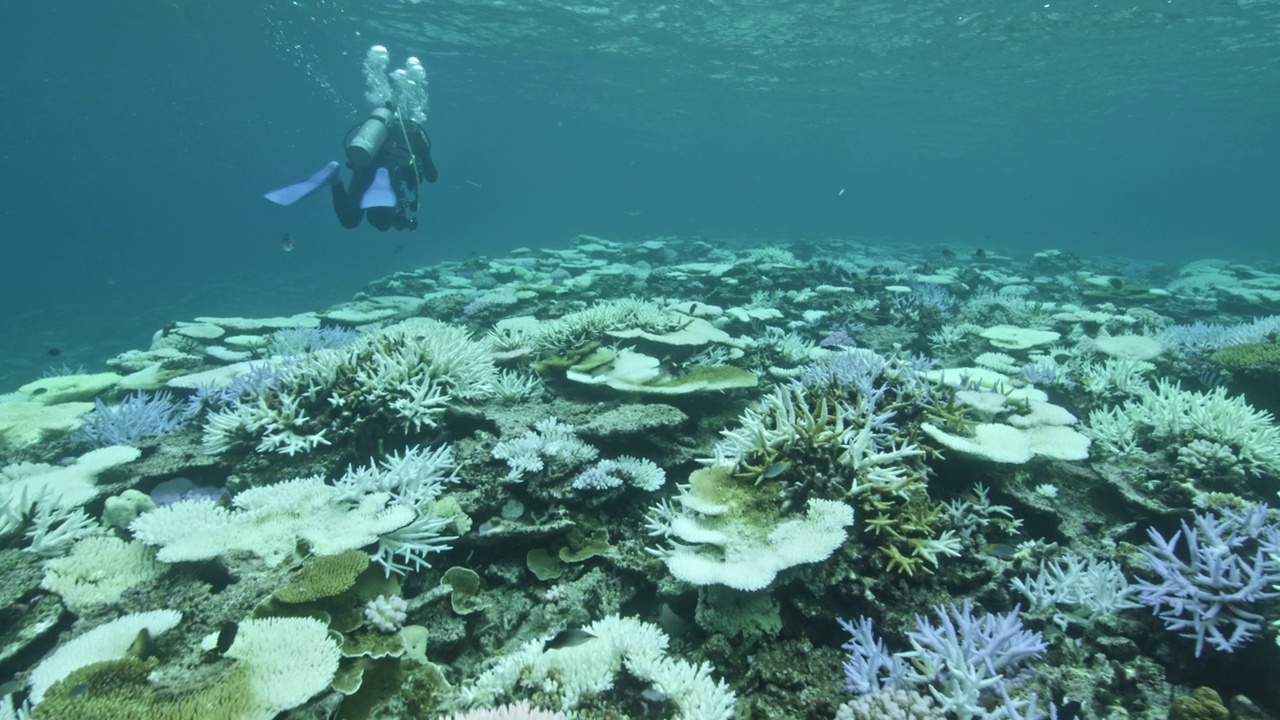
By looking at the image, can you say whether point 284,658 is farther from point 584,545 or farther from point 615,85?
point 615,85

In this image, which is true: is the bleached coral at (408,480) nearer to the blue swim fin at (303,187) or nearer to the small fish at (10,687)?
the small fish at (10,687)

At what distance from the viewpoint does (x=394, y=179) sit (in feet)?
42.8

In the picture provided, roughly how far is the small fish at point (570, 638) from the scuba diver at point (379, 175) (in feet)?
34.8

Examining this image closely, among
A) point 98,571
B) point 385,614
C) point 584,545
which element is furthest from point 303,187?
point 385,614

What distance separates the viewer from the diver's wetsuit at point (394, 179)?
12477 millimetres

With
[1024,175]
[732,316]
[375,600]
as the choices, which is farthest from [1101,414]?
[1024,175]

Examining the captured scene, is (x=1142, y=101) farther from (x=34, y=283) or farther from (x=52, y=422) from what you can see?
(x=34, y=283)

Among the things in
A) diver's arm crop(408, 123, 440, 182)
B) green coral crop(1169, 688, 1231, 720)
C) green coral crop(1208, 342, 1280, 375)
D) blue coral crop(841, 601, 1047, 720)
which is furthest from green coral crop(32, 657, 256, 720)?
diver's arm crop(408, 123, 440, 182)

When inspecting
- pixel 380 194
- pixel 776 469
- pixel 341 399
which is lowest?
pixel 776 469

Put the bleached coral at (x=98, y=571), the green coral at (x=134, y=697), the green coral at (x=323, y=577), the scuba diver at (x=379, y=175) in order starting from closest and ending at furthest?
the green coral at (x=134, y=697), the green coral at (x=323, y=577), the bleached coral at (x=98, y=571), the scuba diver at (x=379, y=175)

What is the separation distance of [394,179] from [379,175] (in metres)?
1.00

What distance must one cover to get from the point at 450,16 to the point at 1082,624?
120 feet

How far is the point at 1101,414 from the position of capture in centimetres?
576

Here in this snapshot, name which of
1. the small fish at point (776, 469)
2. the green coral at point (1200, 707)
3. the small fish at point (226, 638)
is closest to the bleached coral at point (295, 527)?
the small fish at point (226, 638)
